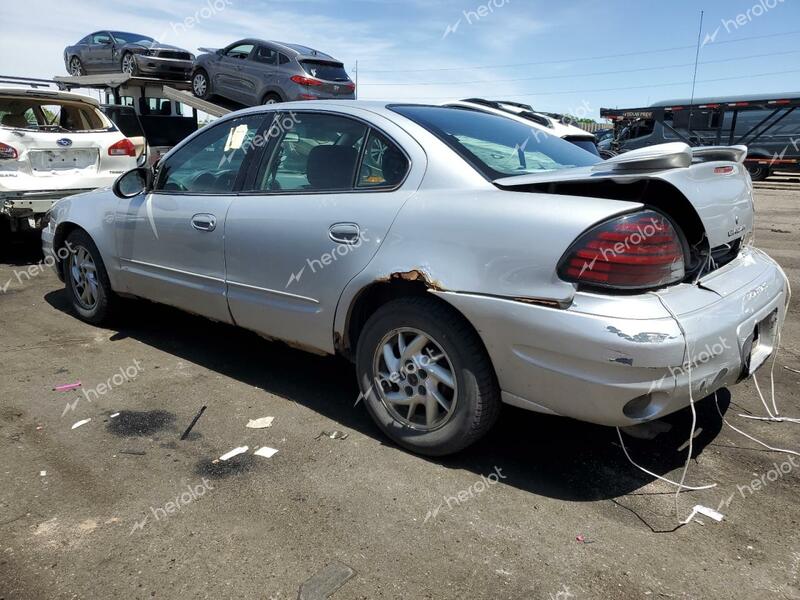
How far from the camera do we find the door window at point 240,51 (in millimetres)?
13242

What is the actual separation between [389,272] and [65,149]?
5.89 m

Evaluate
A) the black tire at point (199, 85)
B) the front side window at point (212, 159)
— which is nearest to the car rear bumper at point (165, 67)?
the black tire at point (199, 85)

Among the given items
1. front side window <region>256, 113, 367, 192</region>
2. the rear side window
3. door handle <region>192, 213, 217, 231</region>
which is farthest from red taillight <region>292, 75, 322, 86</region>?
the rear side window

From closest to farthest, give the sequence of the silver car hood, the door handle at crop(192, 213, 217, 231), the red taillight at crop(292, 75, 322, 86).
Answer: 1. the silver car hood
2. the door handle at crop(192, 213, 217, 231)
3. the red taillight at crop(292, 75, 322, 86)

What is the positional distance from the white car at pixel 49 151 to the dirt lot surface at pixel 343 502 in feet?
11.5

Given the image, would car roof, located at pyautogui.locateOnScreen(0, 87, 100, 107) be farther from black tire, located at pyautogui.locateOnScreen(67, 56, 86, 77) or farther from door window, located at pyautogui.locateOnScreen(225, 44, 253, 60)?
black tire, located at pyautogui.locateOnScreen(67, 56, 86, 77)

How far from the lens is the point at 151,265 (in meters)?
4.30

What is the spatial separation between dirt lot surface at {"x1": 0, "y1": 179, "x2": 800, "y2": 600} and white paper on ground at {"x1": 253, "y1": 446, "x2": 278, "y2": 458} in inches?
1.2

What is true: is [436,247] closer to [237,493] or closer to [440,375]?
[440,375]

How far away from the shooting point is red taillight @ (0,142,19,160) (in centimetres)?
680

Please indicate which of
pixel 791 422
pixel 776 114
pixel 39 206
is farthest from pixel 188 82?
pixel 776 114

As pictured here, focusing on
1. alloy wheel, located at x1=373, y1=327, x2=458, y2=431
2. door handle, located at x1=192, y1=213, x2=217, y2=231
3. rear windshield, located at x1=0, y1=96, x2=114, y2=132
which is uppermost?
rear windshield, located at x1=0, y1=96, x2=114, y2=132

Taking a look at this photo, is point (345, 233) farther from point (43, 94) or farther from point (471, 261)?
point (43, 94)

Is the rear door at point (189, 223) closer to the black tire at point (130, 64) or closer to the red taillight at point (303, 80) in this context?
the red taillight at point (303, 80)
